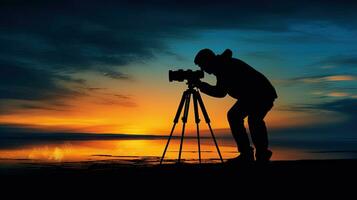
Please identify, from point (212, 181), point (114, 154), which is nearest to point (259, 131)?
point (212, 181)

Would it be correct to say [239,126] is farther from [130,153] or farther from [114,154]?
[130,153]

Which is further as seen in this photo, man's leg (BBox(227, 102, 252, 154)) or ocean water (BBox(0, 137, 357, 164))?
ocean water (BBox(0, 137, 357, 164))

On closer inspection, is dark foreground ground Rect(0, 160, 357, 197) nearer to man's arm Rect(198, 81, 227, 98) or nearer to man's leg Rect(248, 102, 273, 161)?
man's leg Rect(248, 102, 273, 161)

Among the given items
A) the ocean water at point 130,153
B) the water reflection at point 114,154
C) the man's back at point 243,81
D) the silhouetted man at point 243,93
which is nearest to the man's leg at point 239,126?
the silhouetted man at point 243,93

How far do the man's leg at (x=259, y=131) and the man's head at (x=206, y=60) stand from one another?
107 centimetres

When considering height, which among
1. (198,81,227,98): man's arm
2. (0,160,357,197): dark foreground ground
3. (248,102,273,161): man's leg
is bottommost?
(0,160,357,197): dark foreground ground

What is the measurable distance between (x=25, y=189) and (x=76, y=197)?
3.40 ft

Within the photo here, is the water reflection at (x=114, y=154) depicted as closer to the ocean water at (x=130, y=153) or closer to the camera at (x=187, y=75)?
the ocean water at (x=130, y=153)

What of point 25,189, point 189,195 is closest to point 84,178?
point 25,189

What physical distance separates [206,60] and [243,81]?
2.51 feet

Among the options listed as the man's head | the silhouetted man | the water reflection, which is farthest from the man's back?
the water reflection

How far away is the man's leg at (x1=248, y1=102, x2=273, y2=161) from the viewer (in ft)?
25.7

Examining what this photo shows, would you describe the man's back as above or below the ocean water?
above

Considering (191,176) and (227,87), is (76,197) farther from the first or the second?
(227,87)
